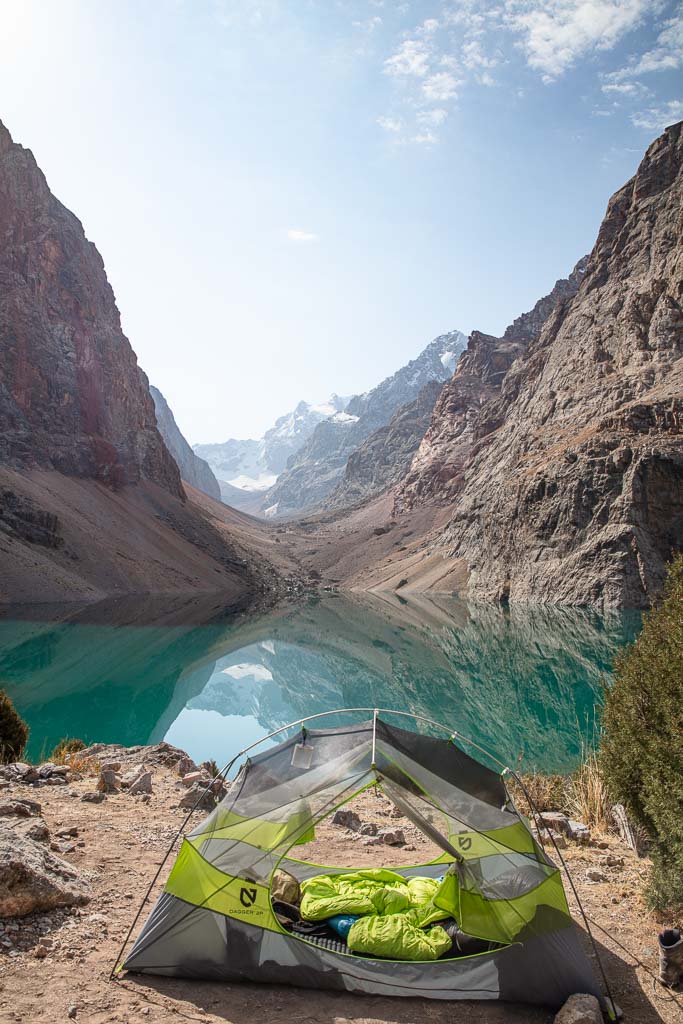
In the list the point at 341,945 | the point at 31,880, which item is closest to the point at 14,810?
the point at 31,880

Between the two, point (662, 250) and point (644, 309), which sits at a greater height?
point (662, 250)

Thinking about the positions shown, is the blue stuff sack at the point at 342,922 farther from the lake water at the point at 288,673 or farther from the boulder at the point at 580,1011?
the lake water at the point at 288,673

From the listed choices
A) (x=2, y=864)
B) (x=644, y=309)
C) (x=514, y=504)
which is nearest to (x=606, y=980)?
(x=2, y=864)

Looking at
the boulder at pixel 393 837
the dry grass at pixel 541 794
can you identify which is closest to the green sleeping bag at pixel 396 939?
the boulder at pixel 393 837

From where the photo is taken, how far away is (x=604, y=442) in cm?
7331

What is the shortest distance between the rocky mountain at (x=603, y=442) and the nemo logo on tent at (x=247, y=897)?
5511cm

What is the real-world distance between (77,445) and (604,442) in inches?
2854

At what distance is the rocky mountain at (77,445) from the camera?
75.9 m

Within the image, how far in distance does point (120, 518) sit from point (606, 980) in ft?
297

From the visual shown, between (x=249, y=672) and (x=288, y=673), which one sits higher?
(x=249, y=672)

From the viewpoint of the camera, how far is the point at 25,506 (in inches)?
2982

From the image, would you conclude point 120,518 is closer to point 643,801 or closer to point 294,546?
point 294,546

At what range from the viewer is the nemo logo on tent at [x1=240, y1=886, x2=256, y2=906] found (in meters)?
6.86

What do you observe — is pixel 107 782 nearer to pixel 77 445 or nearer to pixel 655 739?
pixel 655 739
